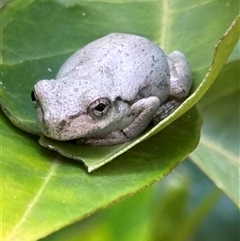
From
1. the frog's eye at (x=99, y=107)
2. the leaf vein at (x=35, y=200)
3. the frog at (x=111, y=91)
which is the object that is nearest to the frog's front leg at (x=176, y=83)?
the frog at (x=111, y=91)

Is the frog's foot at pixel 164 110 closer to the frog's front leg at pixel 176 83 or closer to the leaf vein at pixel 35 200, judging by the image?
the frog's front leg at pixel 176 83

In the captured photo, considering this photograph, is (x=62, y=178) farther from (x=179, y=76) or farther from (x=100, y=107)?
(x=179, y=76)

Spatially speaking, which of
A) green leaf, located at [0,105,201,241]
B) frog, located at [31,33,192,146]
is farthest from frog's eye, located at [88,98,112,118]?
green leaf, located at [0,105,201,241]

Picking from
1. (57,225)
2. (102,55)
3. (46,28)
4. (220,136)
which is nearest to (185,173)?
(220,136)

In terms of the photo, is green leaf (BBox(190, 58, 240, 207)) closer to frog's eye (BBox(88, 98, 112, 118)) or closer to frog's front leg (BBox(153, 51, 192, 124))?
frog's front leg (BBox(153, 51, 192, 124))

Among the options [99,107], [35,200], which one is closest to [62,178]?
[35,200]
